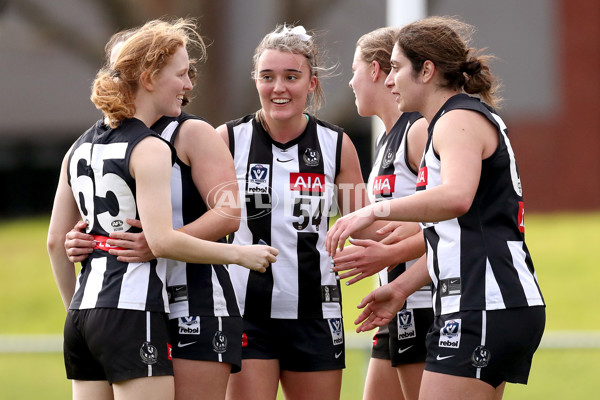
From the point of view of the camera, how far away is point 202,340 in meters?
2.84

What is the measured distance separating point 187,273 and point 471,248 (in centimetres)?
100

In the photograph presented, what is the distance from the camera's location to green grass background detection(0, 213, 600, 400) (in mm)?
6891

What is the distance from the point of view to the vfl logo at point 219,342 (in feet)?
9.34

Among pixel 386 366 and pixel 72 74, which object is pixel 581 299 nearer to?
pixel 386 366

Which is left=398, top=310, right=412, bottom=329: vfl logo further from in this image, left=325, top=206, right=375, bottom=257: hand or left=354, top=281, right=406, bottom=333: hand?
left=325, top=206, right=375, bottom=257: hand

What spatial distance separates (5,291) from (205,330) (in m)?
10.4

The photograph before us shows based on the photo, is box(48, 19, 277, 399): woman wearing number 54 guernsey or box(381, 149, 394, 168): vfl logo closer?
box(48, 19, 277, 399): woman wearing number 54 guernsey

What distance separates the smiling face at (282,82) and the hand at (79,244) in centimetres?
102

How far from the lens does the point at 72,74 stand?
49.9 ft

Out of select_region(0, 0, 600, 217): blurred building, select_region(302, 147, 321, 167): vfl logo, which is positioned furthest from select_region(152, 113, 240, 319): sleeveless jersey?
select_region(0, 0, 600, 217): blurred building

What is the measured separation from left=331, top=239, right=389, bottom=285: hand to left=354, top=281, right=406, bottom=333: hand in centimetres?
9

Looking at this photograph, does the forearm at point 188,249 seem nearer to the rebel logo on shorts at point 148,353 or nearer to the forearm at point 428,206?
the rebel logo on shorts at point 148,353

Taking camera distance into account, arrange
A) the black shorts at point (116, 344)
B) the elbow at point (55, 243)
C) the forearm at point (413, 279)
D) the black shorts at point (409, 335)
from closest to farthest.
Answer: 1. the black shorts at point (116, 344)
2. the elbow at point (55, 243)
3. the forearm at point (413, 279)
4. the black shorts at point (409, 335)

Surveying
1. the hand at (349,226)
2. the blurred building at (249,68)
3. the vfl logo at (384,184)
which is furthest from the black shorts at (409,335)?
the blurred building at (249,68)
